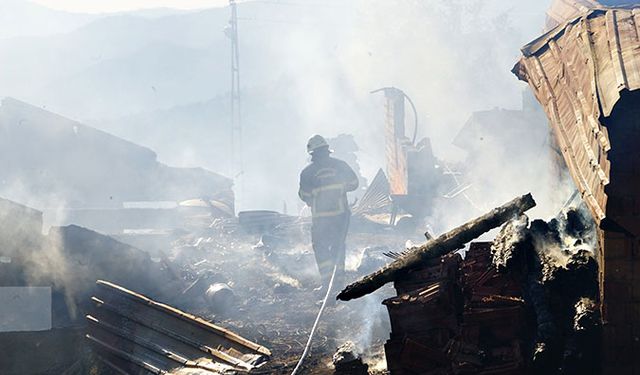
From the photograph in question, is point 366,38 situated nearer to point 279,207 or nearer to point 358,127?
point 358,127

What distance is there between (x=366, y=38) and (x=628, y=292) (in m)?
48.1

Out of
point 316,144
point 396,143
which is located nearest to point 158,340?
point 316,144

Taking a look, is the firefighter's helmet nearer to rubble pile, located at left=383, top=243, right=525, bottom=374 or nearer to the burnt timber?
rubble pile, located at left=383, top=243, right=525, bottom=374

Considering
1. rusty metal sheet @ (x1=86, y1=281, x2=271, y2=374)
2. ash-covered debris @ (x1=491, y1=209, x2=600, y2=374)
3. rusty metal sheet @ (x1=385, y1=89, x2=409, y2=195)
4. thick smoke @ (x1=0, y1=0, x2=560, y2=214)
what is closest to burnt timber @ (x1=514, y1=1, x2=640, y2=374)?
ash-covered debris @ (x1=491, y1=209, x2=600, y2=374)

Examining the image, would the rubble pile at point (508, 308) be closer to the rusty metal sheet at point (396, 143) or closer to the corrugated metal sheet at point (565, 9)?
the corrugated metal sheet at point (565, 9)

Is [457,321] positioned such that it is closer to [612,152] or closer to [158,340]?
[612,152]

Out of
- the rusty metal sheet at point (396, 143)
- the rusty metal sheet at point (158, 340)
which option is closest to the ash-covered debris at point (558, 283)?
the rusty metal sheet at point (158, 340)

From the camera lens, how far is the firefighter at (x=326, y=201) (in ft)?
35.6

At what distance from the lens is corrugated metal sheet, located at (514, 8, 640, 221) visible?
3932 millimetres

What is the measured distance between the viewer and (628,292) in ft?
13.3

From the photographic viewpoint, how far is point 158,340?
7.19 metres

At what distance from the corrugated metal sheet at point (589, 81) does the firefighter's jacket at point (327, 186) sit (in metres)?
5.62

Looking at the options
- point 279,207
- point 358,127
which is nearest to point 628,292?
point 279,207

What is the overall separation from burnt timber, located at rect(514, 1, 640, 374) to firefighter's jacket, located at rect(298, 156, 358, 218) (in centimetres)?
637
